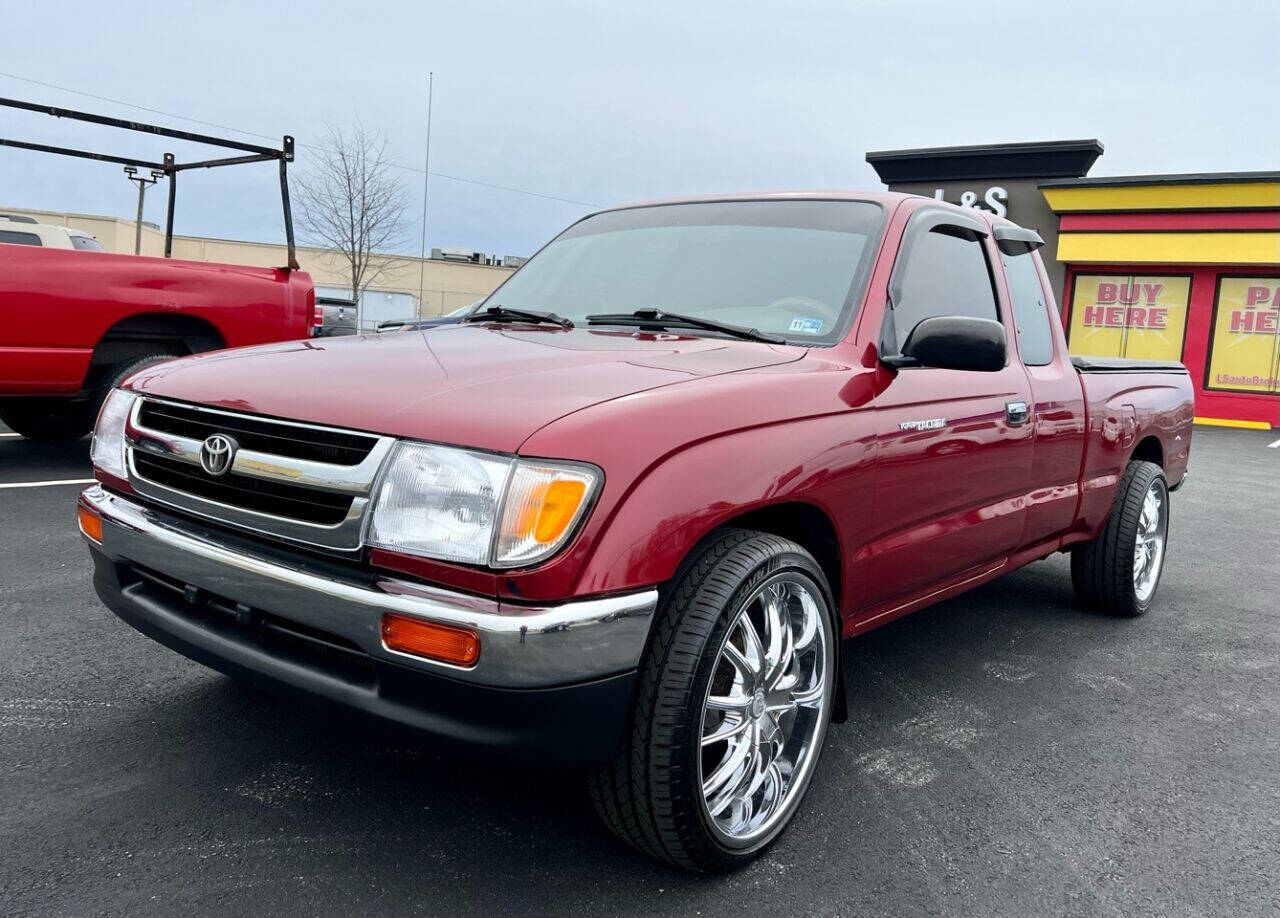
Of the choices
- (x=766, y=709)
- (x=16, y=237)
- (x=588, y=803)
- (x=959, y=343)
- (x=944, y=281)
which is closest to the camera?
(x=766, y=709)

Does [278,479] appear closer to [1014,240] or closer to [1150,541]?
[1014,240]

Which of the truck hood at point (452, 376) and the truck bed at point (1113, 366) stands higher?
the truck bed at point (1113, 366)

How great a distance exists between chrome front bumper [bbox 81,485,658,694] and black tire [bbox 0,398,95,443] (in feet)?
21.0

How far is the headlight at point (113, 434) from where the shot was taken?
8.80ft

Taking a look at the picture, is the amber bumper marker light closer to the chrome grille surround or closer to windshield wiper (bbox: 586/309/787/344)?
the chrome grille surround

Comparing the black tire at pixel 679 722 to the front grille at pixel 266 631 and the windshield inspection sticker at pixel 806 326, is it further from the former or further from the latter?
the windshield inspection sticker at pixel 806 326

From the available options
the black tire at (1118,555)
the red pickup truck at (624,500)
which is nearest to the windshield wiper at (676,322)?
the red pickup truck at (624,500)

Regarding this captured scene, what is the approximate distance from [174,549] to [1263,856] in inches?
111

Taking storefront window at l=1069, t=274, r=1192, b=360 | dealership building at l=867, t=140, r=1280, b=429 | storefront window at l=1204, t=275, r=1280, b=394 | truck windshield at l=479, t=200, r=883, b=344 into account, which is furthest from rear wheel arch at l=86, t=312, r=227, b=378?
storefront window at l=1204, t=275, r=1280, b=394

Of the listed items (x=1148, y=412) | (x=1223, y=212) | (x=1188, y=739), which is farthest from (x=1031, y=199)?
(x=1188, y=739)

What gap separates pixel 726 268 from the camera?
333cm

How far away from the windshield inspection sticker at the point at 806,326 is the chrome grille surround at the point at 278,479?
1.39m

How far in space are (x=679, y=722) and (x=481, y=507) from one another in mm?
618

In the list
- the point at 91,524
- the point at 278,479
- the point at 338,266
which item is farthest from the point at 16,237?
the point at 338,266
